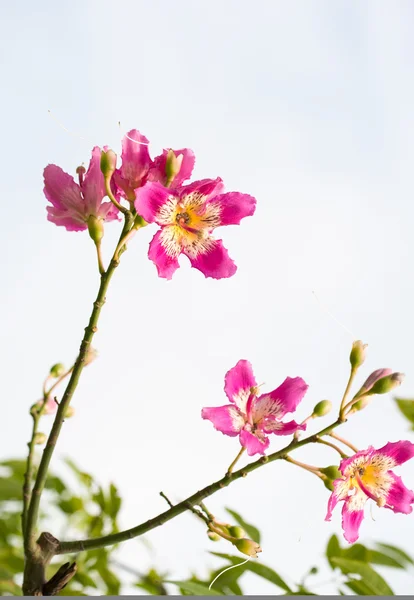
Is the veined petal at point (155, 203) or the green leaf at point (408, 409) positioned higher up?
the veined petal at point (155, 203)

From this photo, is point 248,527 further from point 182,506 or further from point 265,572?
point 182,506

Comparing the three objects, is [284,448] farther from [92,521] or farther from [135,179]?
[92,521]

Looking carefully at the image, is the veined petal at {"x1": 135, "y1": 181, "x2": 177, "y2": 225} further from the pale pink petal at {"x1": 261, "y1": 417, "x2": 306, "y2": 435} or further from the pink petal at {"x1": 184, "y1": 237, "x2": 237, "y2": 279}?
the pale pink petal at {"x1": 261, "y1": 417, "x2": 306, "y2": 435}

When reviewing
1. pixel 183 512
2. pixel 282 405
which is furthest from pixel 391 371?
pixel 183 512

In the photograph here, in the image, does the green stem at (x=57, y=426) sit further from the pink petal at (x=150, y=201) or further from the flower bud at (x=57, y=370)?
the flower bud at (x=57, y=370)

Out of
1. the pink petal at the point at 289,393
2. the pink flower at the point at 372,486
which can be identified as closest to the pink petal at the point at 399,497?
the pink flower at the point at 372,486

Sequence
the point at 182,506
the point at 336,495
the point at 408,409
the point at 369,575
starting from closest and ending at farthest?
the point at 182,506 < the point at 336,495 < the point at 369,575 < the point at 408,409

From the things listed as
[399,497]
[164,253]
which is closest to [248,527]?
[399,497]
